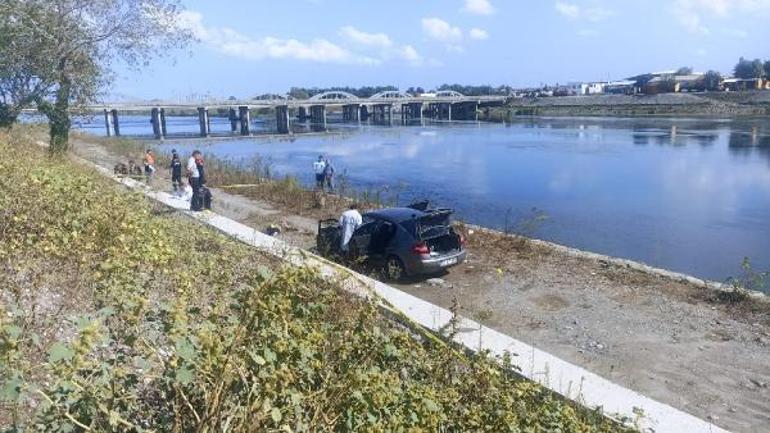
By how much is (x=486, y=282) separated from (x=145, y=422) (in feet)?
30.3

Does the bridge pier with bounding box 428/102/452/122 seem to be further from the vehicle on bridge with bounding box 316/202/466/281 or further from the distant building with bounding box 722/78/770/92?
the vehicle on bridge with bounding box 316/202/466/281

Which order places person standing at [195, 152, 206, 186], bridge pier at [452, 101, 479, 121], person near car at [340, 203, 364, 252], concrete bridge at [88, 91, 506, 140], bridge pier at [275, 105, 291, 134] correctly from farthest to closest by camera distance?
bridge pier at [452, 101, 479, 121] < bridge pier at [275, 105, 291, 134] < concrete bridge at [88, 91, 506, 140] < person standing at [195, 152, 206, 186] < person near car at [340, 203, 364, 252]

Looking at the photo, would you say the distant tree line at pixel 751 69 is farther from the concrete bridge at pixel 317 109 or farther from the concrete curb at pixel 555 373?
the concrete curb at pixel 555 373

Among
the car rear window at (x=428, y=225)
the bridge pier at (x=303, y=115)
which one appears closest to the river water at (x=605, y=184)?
the car rear window at (x=428, y=225)

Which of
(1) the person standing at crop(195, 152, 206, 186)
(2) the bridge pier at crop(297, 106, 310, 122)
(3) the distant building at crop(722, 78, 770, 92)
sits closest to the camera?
(1) the person standing at crop(195, 152, 206, 186)

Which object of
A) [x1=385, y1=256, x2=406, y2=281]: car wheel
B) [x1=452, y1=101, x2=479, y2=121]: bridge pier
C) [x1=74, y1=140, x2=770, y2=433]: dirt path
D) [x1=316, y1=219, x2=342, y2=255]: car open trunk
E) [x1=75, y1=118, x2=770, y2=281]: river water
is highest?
[x1=452, y1=101, x2=479, y2=121]: bridge pier

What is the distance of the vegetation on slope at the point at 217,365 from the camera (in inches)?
104

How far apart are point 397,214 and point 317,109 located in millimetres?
120429

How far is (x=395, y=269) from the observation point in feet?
38.1

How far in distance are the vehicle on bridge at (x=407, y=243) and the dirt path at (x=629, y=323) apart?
45cm

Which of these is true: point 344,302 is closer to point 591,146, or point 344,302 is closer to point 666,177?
point 666,177

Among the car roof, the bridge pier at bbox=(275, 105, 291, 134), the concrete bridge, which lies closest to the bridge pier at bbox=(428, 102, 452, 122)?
the concrete bridge

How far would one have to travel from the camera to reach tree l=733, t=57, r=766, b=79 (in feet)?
448

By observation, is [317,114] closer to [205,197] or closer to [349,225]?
[205,197]
